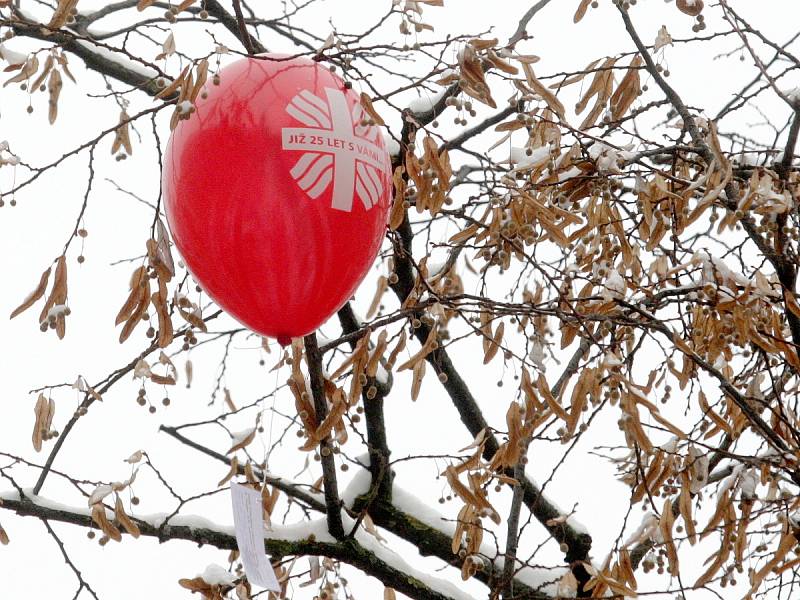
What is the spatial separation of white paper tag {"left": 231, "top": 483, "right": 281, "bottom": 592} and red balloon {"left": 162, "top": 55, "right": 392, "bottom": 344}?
0.33 m

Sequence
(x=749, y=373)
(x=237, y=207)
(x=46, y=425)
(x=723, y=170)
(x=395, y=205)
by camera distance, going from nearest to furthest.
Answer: (x=237, y=207) → (x=723, y=170) → (x=395, y=205) → (x=46, y=425) → (x=749, y=373)

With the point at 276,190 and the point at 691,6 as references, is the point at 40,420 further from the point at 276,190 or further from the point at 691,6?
the point at 691,6

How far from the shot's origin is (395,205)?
1.41m

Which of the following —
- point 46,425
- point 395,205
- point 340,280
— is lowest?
point 340,280

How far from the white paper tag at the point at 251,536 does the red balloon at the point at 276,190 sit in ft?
1.07

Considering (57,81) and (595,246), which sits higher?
(57,81)

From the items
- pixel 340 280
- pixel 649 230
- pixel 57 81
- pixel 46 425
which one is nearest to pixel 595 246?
pixel 649 230

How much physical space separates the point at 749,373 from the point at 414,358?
820 mm

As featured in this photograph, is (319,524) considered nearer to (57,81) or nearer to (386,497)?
(386,497)

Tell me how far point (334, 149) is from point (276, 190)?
0.31ft

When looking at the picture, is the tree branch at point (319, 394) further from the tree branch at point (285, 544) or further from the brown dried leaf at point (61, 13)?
the brown dried leaf at point (61, 13)

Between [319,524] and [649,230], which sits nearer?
[649,230]

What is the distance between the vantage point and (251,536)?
1.38 m

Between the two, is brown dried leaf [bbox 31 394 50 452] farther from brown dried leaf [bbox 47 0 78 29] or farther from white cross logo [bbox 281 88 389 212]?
white cross logo [bbox 281 88 389 212]
